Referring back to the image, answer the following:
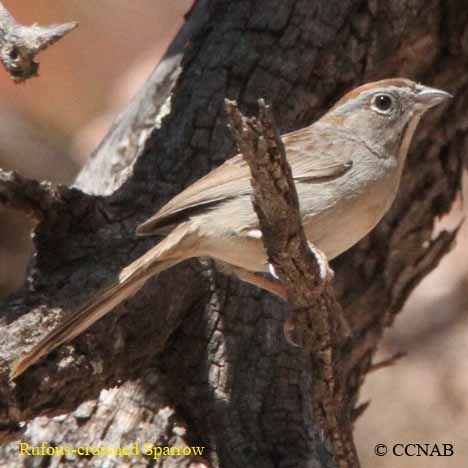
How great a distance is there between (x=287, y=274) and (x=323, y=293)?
157mm

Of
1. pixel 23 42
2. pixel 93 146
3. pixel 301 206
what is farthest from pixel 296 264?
pixel 93 146

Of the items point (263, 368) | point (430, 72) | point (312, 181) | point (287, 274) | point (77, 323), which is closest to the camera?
point (287, 274)

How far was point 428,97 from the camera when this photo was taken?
4902 mm

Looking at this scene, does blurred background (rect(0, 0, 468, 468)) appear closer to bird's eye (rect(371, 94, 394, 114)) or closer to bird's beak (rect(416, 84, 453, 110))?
bird's eye (rect(371, 94, 394, 114))

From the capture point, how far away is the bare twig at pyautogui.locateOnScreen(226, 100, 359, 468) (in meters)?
3.20

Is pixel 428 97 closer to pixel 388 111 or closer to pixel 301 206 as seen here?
pixel 388 111

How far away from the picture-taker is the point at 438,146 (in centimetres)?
597

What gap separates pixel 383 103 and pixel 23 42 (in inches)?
70.4

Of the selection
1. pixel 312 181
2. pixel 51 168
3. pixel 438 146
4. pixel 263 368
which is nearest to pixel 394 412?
pixel 51 168

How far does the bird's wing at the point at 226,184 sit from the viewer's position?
448 centimetres

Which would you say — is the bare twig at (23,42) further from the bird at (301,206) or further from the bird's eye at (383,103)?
the bird's eye at (383,103)

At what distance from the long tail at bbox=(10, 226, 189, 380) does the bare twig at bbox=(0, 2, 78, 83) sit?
0.86 metres

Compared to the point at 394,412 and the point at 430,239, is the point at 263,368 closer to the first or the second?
the point at 430,239

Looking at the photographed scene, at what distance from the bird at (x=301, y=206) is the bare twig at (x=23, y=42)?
81 centimetres
